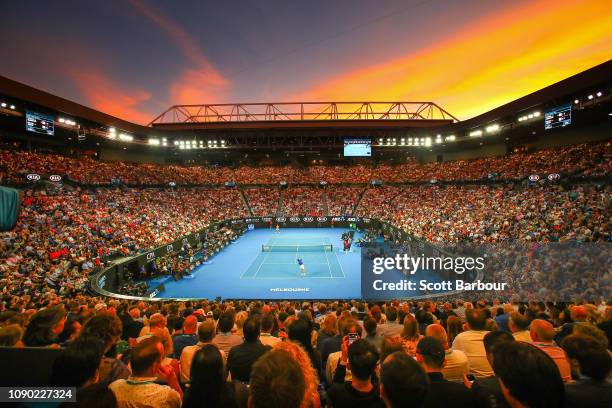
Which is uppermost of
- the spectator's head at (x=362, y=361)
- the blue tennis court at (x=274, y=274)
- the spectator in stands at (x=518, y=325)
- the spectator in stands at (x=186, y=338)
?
the spectator's head at (x=362, y=361)

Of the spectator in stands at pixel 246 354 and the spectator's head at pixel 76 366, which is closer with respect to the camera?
the spectator's head at pixel 76 366

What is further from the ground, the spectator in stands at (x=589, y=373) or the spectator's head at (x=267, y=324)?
the spectator in stands at (x=589, y=373)

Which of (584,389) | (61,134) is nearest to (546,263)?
(584,389)

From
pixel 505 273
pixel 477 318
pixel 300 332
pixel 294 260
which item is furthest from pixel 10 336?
pixel 294 260

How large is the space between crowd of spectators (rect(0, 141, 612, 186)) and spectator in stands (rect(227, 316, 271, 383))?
30.4 metres

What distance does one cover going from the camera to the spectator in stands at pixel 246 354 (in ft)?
11.4

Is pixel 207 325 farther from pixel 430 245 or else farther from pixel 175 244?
pixel 175 244

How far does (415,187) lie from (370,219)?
11644mm

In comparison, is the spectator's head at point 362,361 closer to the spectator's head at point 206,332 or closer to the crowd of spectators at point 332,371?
the crowd of spectators at point 332,371

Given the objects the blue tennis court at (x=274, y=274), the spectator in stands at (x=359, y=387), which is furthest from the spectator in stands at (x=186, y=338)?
the blue tennis court at (x=274, y=274)

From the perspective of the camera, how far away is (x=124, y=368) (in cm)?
343

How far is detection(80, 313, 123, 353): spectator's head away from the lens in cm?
351

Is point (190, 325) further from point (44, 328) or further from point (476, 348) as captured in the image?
point (476, 348)

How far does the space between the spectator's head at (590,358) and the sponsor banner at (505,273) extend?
33.3 feet
